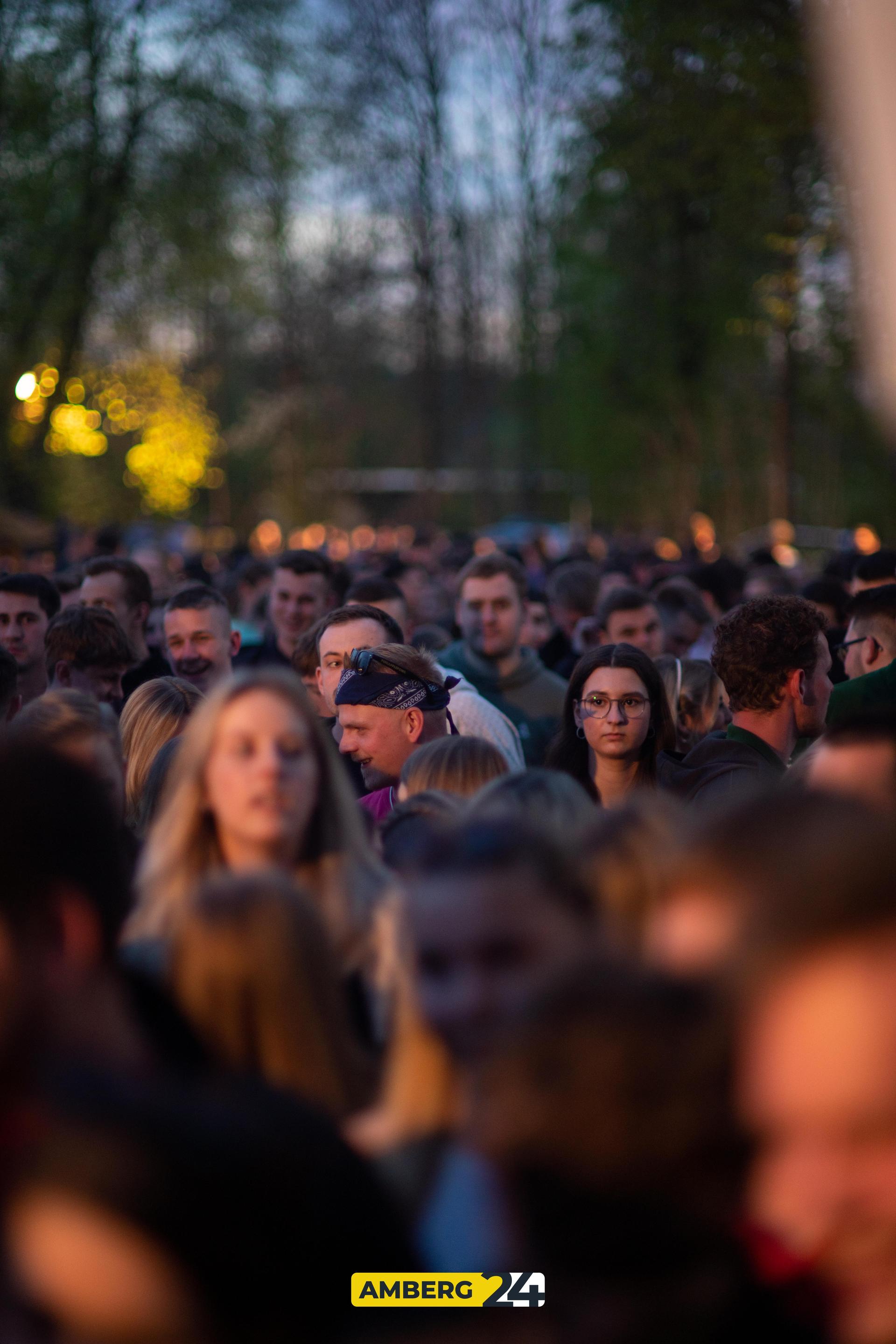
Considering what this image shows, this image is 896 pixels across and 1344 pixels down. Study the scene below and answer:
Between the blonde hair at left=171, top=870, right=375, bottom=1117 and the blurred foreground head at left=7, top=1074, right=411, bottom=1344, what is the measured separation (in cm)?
66

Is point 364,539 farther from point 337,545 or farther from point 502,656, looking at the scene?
point 502,656

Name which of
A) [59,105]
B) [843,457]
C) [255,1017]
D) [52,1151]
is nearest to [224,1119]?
[52,1151]

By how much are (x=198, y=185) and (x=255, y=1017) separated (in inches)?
963

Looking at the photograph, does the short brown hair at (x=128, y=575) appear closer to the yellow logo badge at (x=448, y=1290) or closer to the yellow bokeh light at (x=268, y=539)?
the yellow logo badge at (x=448, y=1290)

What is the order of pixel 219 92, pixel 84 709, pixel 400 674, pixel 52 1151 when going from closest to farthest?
pixel 52 1151
pixel 84 709
pixel 400 674
pixel 219 92

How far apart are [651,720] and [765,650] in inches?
21.9

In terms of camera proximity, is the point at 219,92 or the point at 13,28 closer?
the point at 13,28

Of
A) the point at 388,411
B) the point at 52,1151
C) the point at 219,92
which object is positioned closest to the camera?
the point at 52,1151

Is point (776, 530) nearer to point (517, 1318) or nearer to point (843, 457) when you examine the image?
point (517, 1318)

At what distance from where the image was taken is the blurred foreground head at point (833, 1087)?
6.44 ft

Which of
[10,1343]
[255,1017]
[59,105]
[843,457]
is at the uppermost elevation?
[59,105]

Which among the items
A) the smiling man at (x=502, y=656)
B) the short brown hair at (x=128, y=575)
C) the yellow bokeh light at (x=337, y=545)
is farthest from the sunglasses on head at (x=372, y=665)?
the yellow bokeh light at (x=337, y=545)

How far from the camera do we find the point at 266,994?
2.71 metres

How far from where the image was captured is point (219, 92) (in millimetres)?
24703
